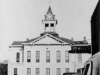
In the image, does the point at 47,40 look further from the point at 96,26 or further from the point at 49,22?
the point at 96,26

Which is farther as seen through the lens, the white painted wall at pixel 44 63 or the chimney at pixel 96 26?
the white painted wall at pixel 44 63

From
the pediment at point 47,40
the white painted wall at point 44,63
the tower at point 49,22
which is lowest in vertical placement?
the white painted wall at point 44,63

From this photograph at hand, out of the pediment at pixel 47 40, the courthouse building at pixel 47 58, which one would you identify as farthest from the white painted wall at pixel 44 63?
the pediment at pixel 47 40

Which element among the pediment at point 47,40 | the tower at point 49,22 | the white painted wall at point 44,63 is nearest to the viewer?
the white painted wall at point 44,63

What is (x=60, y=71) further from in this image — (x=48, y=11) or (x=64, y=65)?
(x=48, y=11)

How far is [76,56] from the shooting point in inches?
1330

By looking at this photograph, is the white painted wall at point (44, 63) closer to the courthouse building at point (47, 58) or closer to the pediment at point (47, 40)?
the courthouse building at point (47, 58)

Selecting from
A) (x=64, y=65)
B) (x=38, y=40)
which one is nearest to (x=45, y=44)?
(x=38, y=40)

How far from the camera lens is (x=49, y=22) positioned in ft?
126

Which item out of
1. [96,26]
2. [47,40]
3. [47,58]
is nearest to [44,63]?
[47,58]

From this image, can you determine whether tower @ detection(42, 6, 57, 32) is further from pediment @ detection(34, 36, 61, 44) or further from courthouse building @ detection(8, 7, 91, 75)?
courthouse building @ detection(8, 7, 91, 75)

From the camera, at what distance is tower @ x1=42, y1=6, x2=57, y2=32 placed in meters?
38.4

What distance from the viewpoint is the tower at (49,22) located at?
126ft

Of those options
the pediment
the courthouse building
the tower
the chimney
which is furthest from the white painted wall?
the chimney
